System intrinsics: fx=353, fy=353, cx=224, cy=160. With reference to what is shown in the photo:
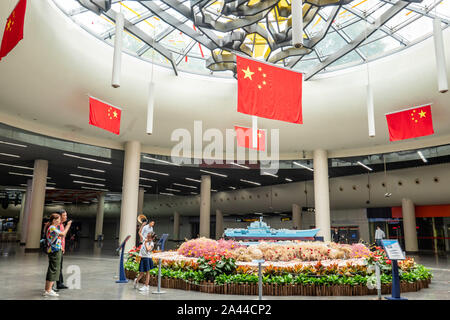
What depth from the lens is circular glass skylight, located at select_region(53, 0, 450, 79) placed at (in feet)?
33.2

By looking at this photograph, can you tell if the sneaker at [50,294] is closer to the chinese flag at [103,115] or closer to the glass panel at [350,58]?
the chinese flag at [103,115]

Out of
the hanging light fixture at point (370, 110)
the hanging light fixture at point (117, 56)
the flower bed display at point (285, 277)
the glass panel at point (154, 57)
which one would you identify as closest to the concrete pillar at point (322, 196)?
the hanging light fixture at point (370, 110)

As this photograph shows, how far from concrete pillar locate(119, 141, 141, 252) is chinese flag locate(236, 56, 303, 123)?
12.0 metres

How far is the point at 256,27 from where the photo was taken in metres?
11.3

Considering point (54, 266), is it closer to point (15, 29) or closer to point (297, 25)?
point (15, 29)

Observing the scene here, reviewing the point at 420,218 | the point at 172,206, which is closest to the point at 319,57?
the point at 420,218

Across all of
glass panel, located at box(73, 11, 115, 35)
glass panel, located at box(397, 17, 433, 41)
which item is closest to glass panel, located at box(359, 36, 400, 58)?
glass panel, located at box(397, 17, 433, 41)

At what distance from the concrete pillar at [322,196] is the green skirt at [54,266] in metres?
16.3

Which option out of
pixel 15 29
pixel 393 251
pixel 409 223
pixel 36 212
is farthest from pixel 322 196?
pixel 15 29

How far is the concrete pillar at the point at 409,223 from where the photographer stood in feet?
88.6

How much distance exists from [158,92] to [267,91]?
6262mm

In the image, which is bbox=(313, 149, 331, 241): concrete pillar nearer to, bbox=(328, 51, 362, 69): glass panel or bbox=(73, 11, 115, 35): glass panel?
bbox=(328, 51, 362, 69): glass panel

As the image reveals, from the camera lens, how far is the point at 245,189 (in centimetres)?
3775
